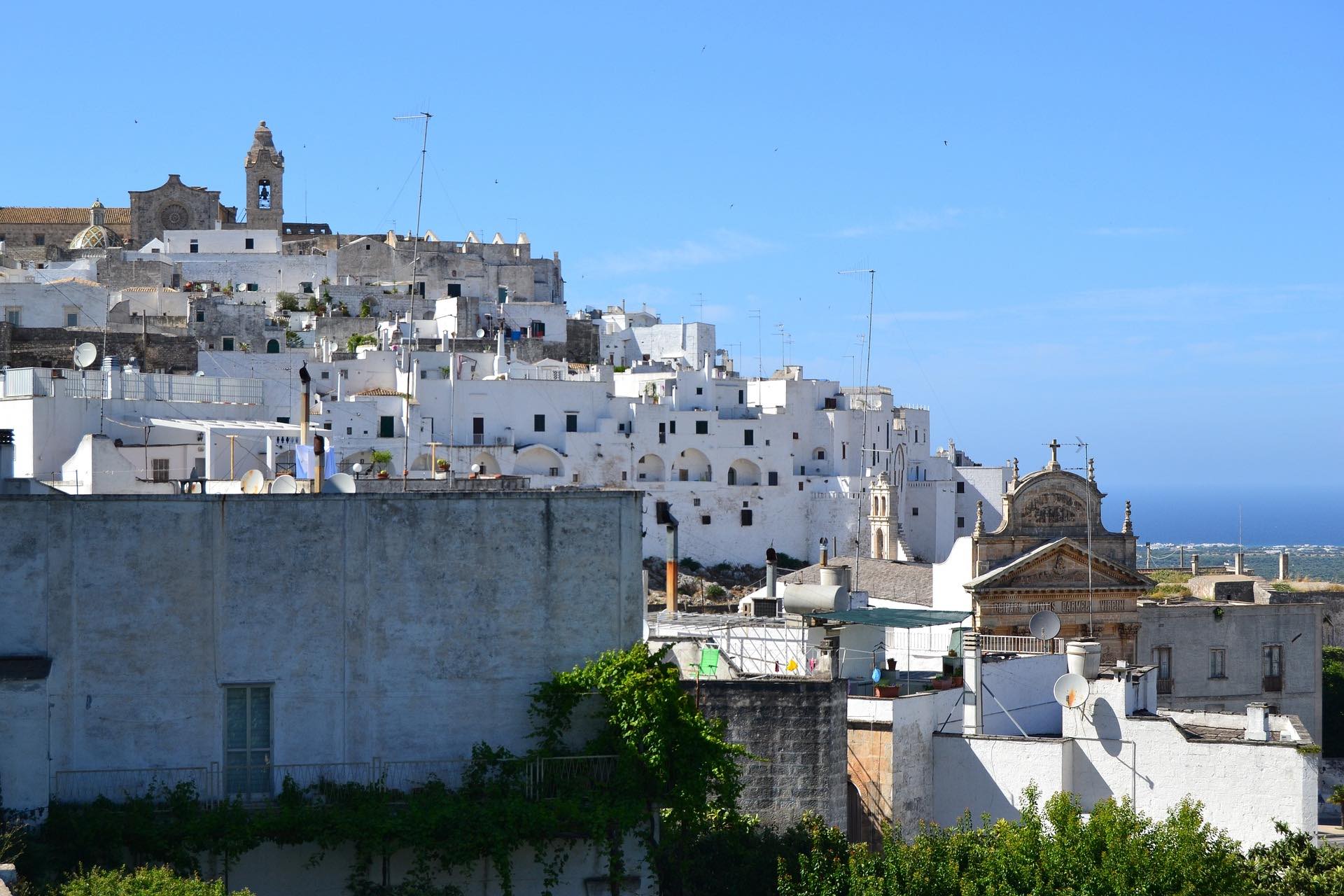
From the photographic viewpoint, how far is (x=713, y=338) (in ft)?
295

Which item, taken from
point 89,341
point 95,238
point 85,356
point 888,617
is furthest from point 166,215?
point 888,617

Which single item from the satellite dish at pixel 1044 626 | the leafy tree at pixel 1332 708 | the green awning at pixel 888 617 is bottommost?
the leafy tree at pixel 1332 708

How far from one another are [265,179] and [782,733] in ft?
255

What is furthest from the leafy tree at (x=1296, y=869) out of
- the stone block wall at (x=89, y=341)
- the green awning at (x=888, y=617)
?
the stone block wall at (x=89, y=341)

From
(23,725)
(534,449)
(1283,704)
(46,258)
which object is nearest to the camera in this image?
(23,725)

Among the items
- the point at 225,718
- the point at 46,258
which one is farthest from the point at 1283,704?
the point at 46,258

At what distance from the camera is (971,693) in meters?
23.4

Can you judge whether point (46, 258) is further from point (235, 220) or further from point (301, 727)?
point (301, 727)

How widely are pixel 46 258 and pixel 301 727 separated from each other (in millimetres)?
73748

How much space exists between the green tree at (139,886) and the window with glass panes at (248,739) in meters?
2.12

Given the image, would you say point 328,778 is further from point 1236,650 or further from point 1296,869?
point 1236,650

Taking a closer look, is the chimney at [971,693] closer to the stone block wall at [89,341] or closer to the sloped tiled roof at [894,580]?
the sloped tiled roof at [894,580]

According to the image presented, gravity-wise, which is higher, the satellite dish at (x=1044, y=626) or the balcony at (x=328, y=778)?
the satellite dish at (x=1044, y=626)

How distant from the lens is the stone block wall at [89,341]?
63.3 meters
